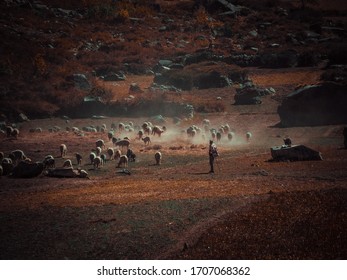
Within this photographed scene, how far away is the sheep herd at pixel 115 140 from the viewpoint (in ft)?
90.0

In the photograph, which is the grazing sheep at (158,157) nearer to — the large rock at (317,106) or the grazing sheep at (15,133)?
the grazing sheep at (15,133)

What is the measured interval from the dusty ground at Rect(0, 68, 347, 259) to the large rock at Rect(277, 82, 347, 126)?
30.1ft

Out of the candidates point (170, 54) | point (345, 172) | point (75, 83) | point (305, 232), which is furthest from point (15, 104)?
point (305, 232)

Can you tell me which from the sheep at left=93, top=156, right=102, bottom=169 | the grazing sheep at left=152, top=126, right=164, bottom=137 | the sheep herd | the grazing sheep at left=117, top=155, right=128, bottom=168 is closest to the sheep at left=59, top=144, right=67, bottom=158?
the sheep herd

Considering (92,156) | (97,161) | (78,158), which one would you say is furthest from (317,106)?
(78,158)

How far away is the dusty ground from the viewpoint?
47.3 feet

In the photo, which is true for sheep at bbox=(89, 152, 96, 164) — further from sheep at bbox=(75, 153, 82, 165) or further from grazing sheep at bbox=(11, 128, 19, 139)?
grazing sheep at bbox=(11, 128, 19, 139)

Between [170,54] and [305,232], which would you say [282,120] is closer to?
[305,232]

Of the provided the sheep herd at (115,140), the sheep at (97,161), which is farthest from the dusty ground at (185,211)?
the sheep herd at (115,140)

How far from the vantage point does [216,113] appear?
46.5 m

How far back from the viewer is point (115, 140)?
3531cm

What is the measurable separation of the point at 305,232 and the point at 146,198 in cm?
702

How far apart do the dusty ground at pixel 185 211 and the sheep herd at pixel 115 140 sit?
705mm

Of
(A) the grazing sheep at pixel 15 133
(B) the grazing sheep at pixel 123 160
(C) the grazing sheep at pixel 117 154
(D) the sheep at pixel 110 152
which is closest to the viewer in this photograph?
(B) the grazing sheep at pixel 123 160
